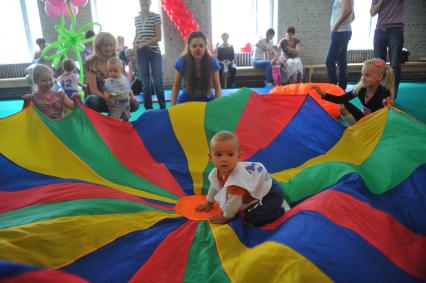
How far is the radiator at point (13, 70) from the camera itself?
Result: 6.10 m

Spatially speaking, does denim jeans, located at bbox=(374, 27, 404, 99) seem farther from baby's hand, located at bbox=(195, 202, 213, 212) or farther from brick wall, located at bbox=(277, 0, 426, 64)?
brick wall, located at bbox=(277, 0, 426, 64)

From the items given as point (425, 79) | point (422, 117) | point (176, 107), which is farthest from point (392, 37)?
point (425, 79)

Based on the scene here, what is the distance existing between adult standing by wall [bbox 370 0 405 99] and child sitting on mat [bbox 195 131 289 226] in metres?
2.42

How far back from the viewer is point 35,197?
1.35 meters

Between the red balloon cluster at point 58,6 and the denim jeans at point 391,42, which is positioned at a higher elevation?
the red balloon cluster at point 58,6

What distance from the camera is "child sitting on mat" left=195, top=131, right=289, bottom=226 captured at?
1.29 metres

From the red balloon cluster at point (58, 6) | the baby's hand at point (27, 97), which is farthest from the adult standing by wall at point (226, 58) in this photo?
the baby's hand at point (27, 97)

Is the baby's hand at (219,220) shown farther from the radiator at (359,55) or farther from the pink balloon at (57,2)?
the radiator at (359,55)

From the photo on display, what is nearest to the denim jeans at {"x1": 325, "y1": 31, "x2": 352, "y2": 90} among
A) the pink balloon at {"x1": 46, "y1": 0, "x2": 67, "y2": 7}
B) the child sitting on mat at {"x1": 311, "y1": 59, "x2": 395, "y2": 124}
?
the child sitting on mat at {"x1": 311, "y1": 59, "x2": 395, "y2": 124}

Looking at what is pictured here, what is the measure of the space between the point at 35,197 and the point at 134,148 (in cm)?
68

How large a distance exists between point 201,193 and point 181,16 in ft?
15.7

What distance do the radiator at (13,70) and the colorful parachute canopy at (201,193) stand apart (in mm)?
5004

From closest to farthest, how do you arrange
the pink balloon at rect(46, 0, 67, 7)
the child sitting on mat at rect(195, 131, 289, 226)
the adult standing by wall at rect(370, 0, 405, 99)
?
the child sitting on mat at rect(195, 131, 289, 226) < the adult standing by wall at rect(370, 0, 405, 99) < the pink balloon at rect(46, 0, 67, 7)

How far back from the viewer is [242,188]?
1.31 m
